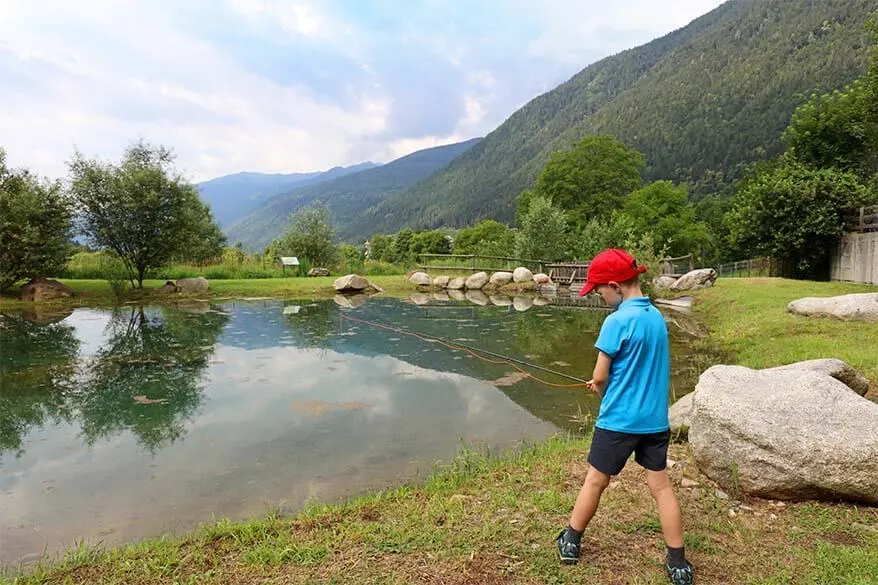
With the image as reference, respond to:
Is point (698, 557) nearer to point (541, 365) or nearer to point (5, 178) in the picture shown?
point (541, 365)

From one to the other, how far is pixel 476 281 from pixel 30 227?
63.5 feet

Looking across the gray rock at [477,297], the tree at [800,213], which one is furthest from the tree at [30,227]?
the tree at [800,213]

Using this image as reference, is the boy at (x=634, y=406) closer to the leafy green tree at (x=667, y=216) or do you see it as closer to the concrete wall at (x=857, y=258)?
the concrete wall at (x=857, y=258)

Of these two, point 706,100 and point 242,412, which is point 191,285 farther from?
A: point 706,100

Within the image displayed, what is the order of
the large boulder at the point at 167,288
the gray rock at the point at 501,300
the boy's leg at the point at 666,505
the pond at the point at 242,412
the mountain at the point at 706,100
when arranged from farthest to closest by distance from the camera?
the mountain at the point at 706,100, the large boulder at the point at 167,288, the gray rock at the point at 501,300, the pond at the point at 242,412, the boy's leg at the point at 666,505

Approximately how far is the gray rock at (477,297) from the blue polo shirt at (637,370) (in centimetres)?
1749

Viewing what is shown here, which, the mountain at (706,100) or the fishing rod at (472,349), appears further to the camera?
the mountain at (706,100)

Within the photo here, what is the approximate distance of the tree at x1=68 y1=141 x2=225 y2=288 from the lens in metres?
20.6

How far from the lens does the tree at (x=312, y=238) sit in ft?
110

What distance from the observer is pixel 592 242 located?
26031 mm

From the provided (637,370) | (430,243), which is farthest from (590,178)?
(430,243)

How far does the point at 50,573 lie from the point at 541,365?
8.08 meters

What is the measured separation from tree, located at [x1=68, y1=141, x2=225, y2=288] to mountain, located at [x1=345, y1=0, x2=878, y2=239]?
64770mm

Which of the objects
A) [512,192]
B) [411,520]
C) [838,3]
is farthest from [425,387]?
[838,3]
